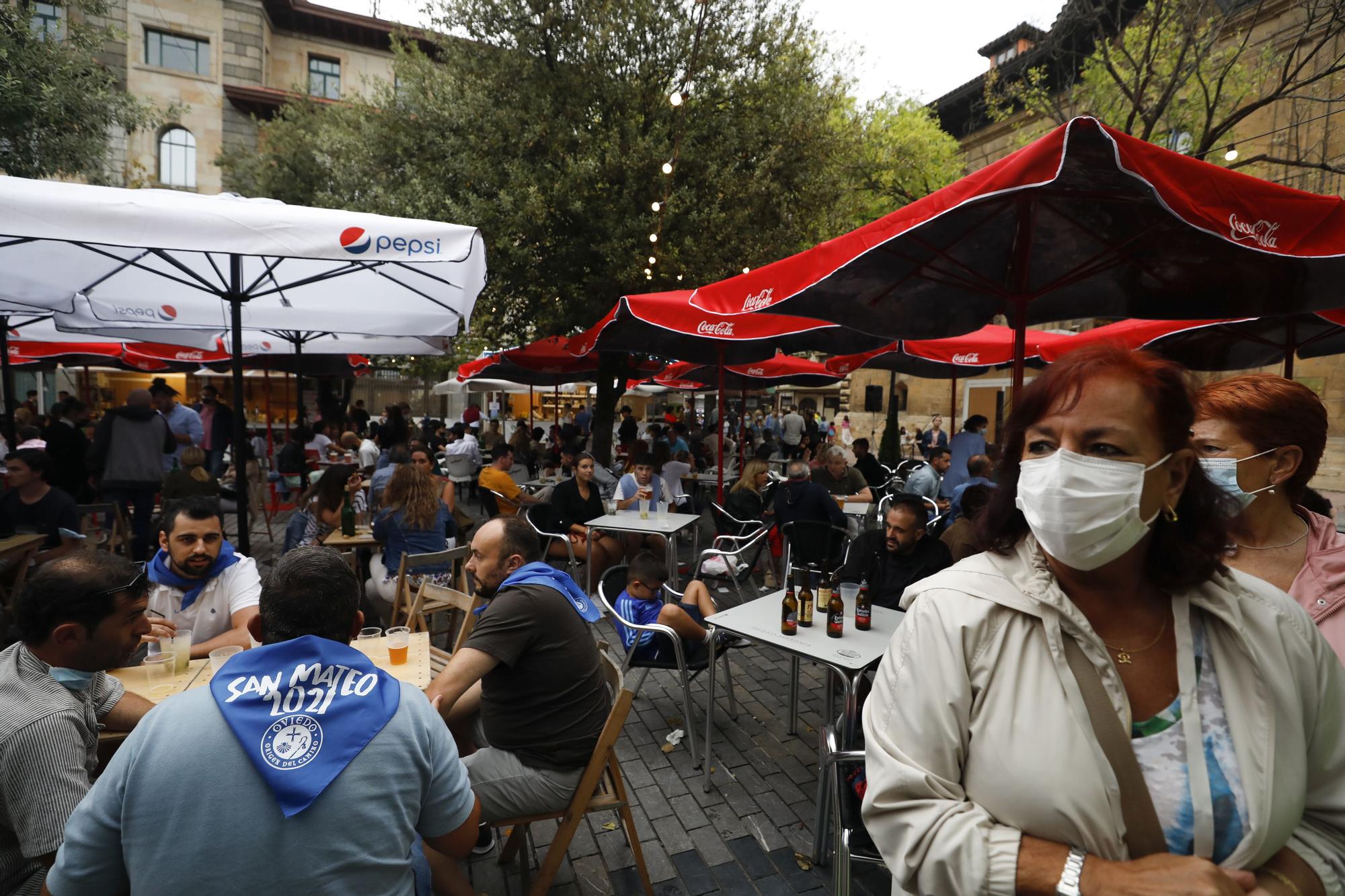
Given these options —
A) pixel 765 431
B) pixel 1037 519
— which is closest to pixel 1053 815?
pixel 1037 519

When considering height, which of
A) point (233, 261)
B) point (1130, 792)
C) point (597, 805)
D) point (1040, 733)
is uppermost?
point (233, 261)

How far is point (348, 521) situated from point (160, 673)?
126 inches

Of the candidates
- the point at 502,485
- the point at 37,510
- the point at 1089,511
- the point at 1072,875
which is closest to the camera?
the point at 1072,875

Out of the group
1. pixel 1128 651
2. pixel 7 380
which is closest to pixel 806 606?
pixel 1128 651

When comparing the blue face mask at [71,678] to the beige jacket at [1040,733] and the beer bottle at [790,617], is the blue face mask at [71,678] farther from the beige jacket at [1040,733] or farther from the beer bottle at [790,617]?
the beer bottle at [790,617]

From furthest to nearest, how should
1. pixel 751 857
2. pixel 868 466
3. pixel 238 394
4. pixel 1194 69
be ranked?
pixel 1194 69, pixel 868 466, pixel 238 394, pixel 751 857

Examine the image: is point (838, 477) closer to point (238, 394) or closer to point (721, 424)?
point (721, 424)

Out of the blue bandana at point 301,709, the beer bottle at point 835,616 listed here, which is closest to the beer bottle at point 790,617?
the beer bottle at point 835,616

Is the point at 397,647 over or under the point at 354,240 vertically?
under

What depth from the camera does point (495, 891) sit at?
2920mm

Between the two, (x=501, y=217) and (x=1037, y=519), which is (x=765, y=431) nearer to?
(x=501, y=217)

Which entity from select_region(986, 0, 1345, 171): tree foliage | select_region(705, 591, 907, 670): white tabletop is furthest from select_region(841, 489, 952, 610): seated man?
select_region(986, 0, 1345, 171): tree foliage

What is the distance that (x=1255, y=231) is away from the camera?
2736 millimetres

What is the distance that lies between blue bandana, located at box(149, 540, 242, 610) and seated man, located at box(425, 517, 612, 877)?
1.67 m
